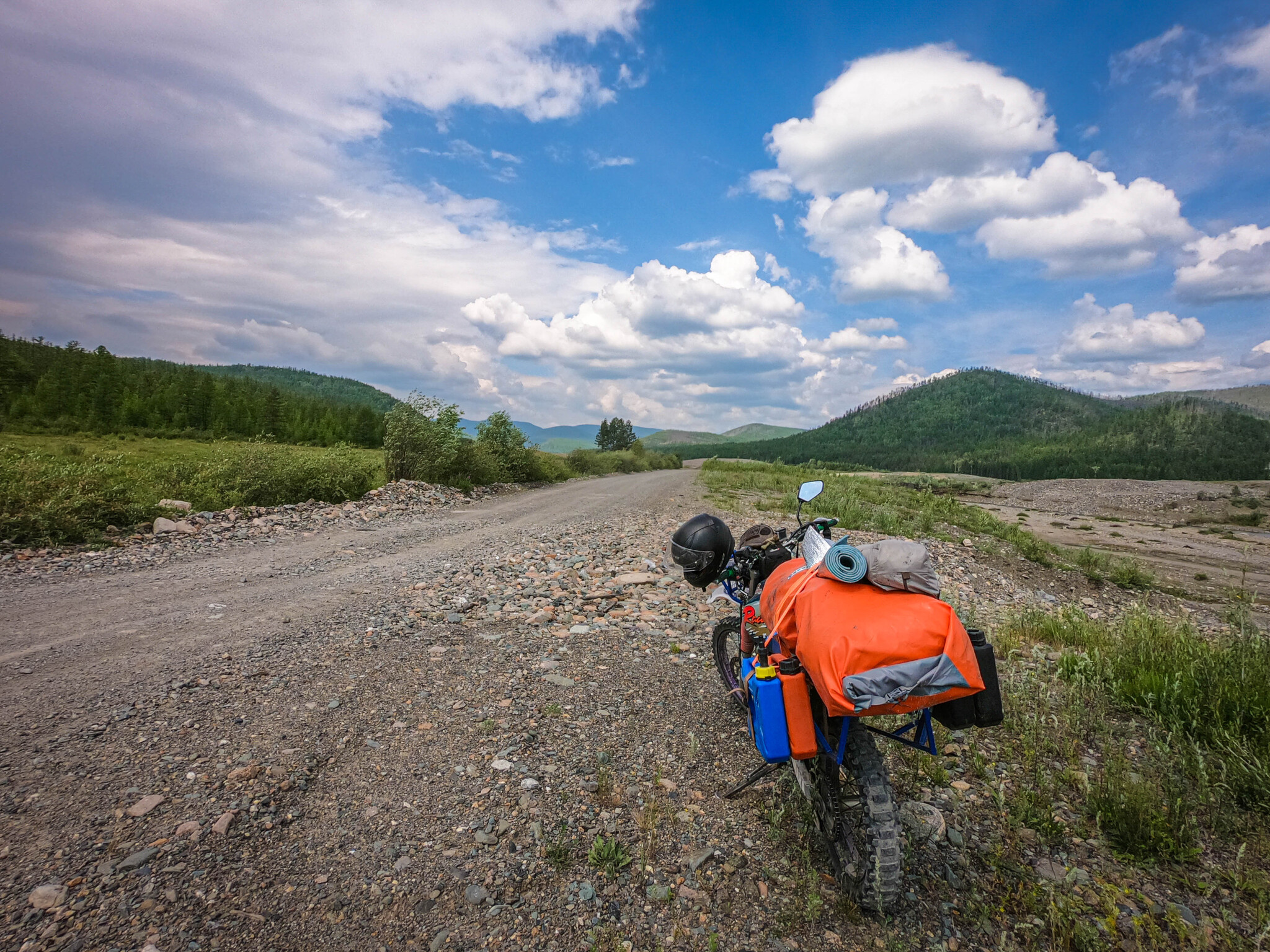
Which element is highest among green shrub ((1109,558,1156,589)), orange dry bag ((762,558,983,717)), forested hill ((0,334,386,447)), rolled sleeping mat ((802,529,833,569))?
forested hill ((0,334,386,447))

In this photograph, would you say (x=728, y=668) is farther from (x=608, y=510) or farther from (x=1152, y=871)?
(x=608, y=510)

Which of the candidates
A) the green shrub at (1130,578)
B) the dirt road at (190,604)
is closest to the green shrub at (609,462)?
the dirt road at (190,604)

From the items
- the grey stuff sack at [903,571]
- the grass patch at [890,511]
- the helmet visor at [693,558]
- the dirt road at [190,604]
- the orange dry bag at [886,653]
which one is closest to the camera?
the orange dry bag at [886,653]

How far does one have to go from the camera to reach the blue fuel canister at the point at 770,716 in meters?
2.70

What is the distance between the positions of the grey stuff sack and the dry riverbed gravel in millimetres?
1668

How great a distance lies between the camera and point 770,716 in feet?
9.01

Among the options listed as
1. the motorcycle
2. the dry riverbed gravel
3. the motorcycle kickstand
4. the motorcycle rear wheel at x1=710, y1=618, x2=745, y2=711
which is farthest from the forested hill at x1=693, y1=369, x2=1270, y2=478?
the motorcycle

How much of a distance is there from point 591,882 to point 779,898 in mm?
984

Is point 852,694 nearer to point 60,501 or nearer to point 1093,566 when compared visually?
point 60,501

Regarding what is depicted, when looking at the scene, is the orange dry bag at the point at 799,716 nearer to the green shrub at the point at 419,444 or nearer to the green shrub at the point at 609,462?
the green shrub at the point at 419,444

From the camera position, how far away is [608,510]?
667 inches

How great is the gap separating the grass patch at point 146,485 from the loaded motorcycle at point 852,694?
41.2 ft

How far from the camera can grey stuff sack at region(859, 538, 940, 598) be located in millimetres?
2473

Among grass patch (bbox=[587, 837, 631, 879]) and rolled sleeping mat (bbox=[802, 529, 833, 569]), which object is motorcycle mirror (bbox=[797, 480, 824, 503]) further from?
grass patch (bbox=[587, 837, 631, 879])
